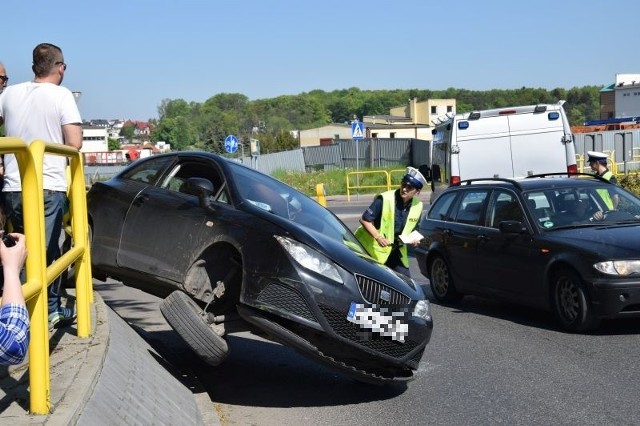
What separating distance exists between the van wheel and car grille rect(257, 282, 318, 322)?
0.46 metres

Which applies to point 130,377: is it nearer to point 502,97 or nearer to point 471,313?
point 471,313

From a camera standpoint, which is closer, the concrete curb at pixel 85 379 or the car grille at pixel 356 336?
the concrete curb at pixel 85 379

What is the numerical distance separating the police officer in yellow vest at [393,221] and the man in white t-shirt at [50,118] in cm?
322

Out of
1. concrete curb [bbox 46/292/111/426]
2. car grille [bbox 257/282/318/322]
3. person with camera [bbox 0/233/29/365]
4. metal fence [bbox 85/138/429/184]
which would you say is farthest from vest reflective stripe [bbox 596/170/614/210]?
metal fence [bbox 85/138/429/184]

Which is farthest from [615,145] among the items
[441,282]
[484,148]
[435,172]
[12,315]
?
[12,315]

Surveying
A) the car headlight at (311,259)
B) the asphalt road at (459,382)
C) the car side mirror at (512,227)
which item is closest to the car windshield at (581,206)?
the car side mirror at (512,227)

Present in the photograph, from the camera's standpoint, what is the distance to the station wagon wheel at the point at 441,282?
1141cm

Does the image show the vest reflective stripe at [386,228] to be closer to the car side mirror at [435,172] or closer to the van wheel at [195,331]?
the van wheel at [195,331]

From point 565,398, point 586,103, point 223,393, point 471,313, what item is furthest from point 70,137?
point 586,103

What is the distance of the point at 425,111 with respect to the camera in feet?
362

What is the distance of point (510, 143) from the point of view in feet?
53.4

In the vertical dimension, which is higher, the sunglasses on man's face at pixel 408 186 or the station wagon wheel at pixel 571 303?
the sunglasses on man's face at pixel 408 186

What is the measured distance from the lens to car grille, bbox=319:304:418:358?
20.4 ft

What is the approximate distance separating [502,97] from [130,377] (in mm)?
142643
